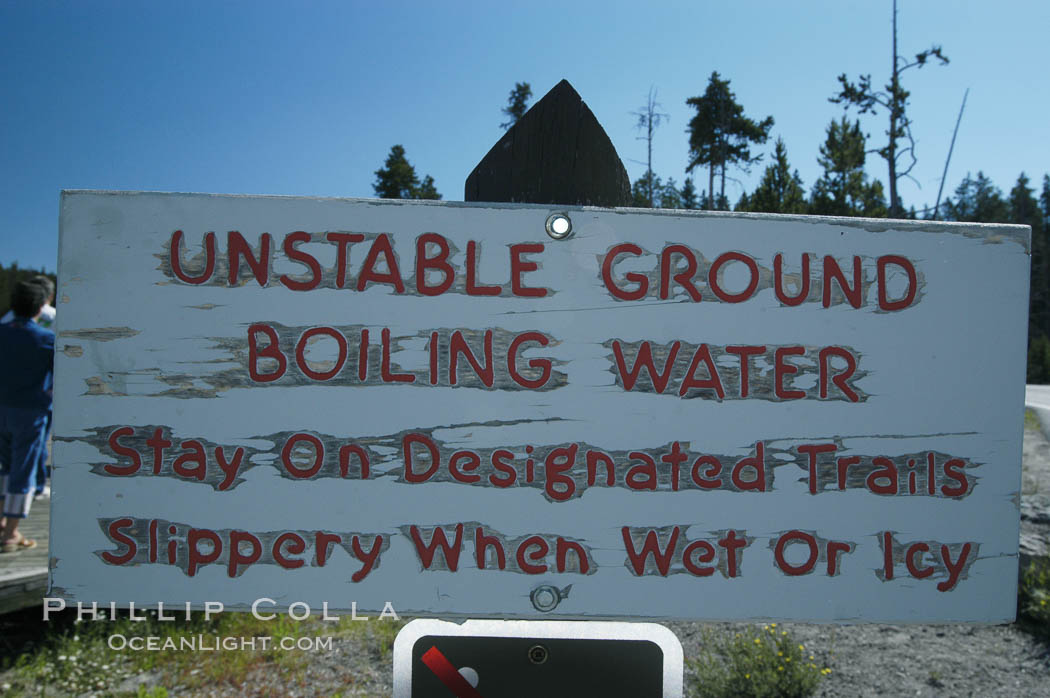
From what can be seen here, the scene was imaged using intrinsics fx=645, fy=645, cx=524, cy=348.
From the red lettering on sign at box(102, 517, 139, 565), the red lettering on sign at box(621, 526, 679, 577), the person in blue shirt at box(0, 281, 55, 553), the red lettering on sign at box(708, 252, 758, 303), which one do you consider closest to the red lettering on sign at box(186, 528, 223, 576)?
the red lettering on sign at box(102, 517, 139, 565)

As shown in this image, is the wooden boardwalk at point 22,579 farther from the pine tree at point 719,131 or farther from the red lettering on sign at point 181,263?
the pine tree at point 719,131

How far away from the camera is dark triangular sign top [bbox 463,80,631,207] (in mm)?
1417

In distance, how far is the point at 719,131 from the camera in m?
32.4

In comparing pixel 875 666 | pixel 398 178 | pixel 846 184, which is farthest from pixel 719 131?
pixel 875 666

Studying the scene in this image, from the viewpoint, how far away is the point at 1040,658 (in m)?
3.94

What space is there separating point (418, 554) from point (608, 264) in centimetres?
68

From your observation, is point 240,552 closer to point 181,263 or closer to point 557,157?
point 181,263

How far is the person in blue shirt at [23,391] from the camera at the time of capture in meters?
3.79

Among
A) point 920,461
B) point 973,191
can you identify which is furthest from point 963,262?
point 973,191

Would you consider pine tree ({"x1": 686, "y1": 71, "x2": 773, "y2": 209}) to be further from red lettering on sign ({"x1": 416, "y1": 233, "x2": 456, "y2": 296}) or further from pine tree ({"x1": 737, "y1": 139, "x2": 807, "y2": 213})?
red lettering on sign ({"x1": 416, "y1": 233, "x2": 456, "y2": 296})

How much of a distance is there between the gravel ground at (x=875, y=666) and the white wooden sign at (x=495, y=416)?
2.74 meters

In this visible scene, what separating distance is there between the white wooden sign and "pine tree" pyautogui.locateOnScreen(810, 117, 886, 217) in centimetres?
2621

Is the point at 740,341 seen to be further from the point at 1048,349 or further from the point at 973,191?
the point at 973,191

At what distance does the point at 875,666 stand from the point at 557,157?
12.8 feet
